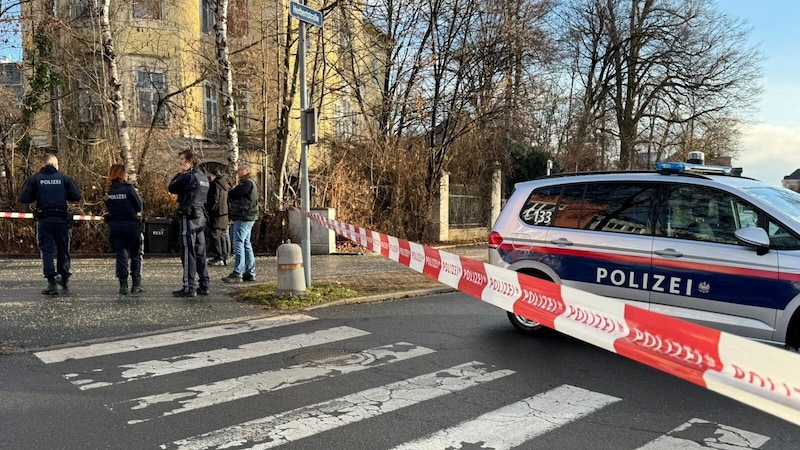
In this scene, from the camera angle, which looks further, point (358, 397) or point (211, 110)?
point (211, 110)

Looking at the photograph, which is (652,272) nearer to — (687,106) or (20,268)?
(20,268)

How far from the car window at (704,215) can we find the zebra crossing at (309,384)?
1.84 metres

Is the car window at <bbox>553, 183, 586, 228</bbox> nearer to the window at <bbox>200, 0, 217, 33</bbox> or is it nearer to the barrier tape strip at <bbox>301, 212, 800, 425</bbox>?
the barrier tape strip at <bbox>301, 212, 800, 425</bbox>

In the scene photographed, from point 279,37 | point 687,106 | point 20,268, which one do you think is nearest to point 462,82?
point 279,37

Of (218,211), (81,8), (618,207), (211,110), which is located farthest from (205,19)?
(618,207)

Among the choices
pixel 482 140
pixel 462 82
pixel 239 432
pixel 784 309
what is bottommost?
pixel 239 432

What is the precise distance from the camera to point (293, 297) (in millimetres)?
Answer: 8164

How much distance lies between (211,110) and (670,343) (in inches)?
866

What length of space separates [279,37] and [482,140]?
7.67m

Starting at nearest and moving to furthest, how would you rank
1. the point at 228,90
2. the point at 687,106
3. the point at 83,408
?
the point at 83,408 → the point at 228,90 → the point at 687,106

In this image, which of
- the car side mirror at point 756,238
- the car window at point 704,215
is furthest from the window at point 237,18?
the car side mirror at point 756,238

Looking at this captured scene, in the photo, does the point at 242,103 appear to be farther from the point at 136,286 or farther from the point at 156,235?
the point at 136,286

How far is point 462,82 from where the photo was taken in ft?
58.1

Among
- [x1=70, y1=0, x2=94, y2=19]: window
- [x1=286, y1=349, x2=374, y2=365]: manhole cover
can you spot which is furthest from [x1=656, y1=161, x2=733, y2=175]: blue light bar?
[x1=70, y1=0, x2=94, y2=19]: window
